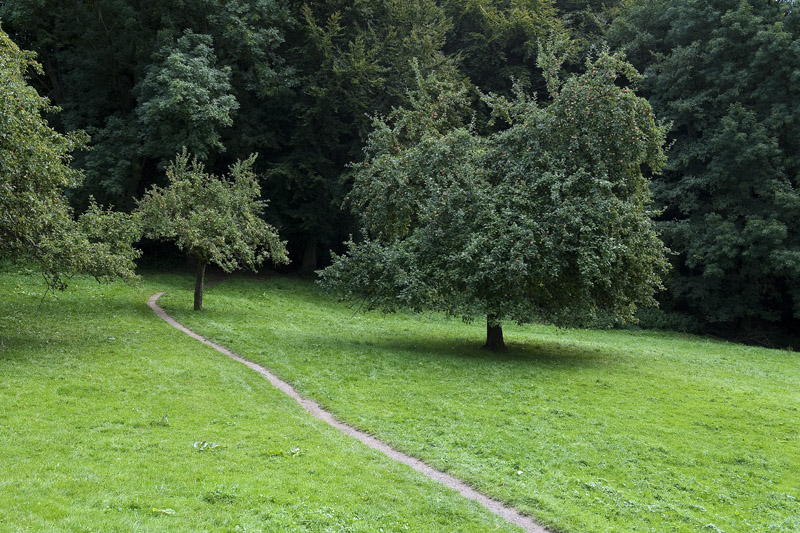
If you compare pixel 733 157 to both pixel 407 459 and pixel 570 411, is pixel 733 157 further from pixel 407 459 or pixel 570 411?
pixel 407 459

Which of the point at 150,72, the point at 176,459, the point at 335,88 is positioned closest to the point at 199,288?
the point at 150,72

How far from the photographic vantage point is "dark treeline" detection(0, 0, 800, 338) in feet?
114

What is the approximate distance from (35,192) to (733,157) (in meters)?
35.9

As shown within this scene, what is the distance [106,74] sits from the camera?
39344 mm

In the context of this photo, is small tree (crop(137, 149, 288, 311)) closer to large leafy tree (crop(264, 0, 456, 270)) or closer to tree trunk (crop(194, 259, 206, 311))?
tree trunk (crop(194, 259, 206, 311))

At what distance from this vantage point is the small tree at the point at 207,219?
2581 centimetres

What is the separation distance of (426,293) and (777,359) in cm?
1891

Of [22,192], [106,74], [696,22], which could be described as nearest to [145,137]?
[106,74]

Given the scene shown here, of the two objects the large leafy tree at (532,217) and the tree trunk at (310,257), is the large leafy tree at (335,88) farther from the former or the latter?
the large leafy tree at (532,217)

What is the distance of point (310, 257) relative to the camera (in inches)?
1762

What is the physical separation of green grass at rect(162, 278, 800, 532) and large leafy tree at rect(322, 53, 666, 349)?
95.0 inches

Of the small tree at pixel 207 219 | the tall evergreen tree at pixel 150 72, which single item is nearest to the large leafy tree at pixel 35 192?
the small tree at pixel 207 219

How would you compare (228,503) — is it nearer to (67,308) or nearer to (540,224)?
(540,224)

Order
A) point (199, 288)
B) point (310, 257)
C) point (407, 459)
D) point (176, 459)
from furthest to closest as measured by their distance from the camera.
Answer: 1. point (310, 257)
2. point (199, 288)
3. point (407, 459)
4. point (176, 459)
